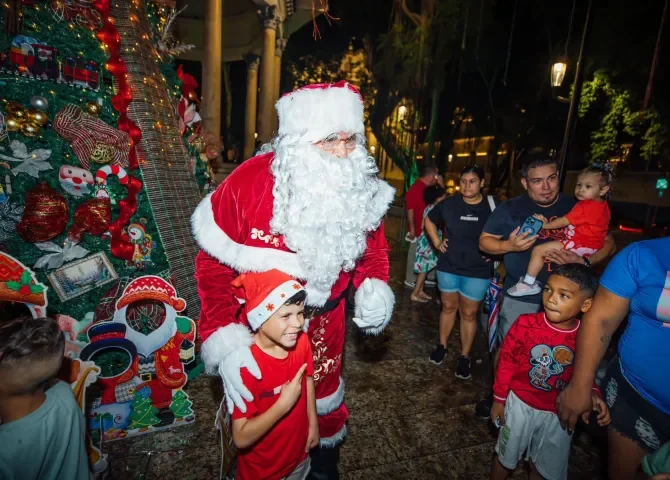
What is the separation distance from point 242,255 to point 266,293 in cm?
32

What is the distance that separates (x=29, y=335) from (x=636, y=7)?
54.3 feet

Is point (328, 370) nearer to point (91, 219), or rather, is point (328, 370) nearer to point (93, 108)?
point (91, 219)

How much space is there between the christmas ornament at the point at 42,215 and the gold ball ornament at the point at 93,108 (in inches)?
25.6

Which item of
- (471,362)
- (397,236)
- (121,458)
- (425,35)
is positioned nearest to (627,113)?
(425,35)

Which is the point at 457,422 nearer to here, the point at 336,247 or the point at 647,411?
the point at 647,411

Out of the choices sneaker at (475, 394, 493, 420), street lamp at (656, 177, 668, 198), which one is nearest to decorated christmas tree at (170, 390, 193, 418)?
sneaker at (475, 394, 493, 420)

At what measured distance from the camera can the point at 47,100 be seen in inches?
99.6

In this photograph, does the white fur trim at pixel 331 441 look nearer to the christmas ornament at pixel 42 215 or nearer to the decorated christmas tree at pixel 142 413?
the decorated christmas tree at pixel 142 413

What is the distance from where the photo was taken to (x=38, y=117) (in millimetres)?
2473

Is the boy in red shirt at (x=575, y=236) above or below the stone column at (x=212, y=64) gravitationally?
below

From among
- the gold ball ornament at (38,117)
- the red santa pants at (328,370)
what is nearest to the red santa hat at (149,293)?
the red santa pants at (328,370)

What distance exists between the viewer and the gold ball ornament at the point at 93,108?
271cm

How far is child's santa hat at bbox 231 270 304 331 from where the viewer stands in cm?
150

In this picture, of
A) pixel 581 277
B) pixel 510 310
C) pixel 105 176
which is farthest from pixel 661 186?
pixel 105 176
